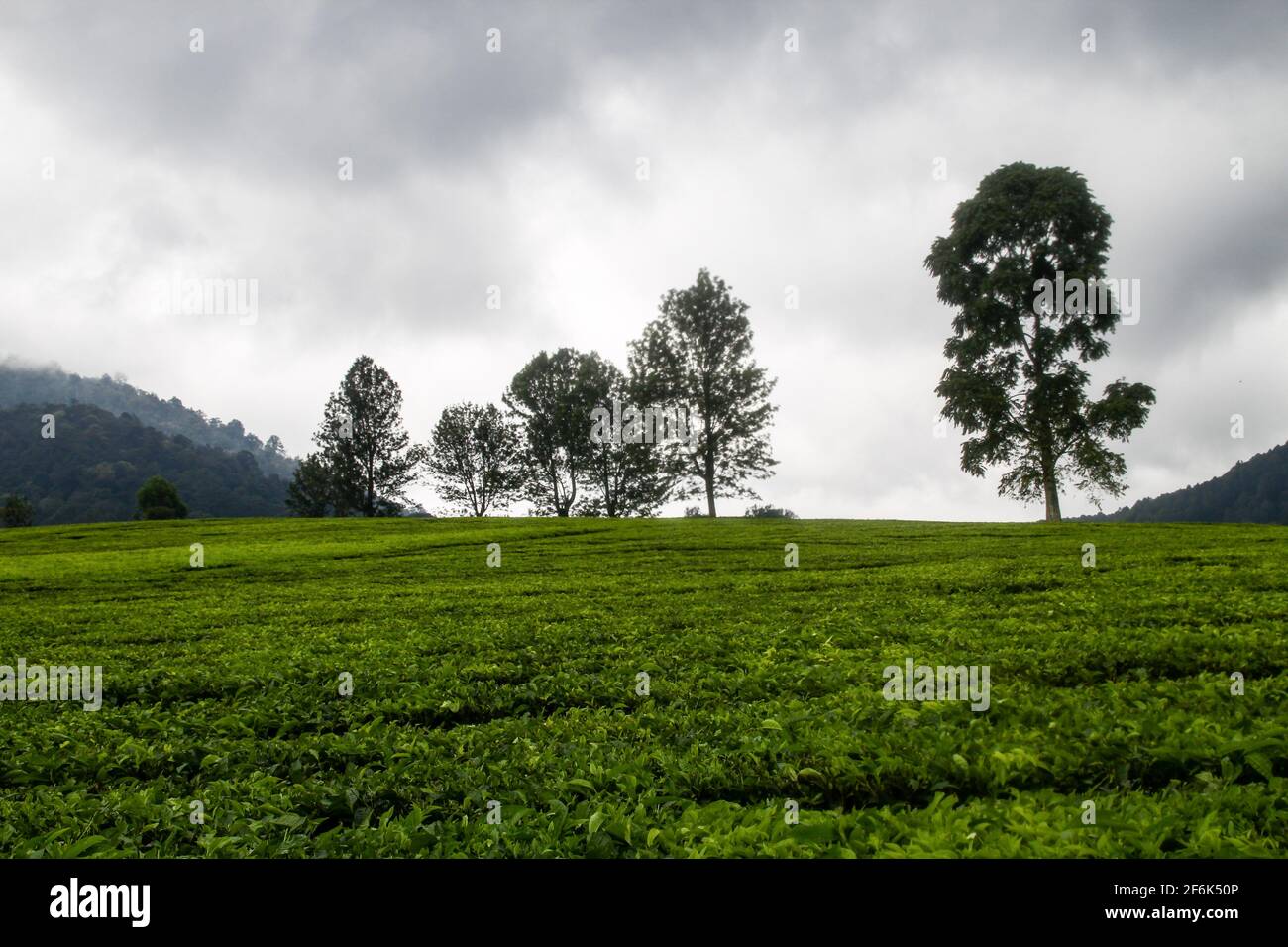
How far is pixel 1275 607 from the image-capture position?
378 inches

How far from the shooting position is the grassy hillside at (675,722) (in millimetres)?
4281

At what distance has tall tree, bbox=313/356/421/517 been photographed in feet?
213

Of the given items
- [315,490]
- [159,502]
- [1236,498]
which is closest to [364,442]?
[315,490]

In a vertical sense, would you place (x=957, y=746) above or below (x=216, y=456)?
below

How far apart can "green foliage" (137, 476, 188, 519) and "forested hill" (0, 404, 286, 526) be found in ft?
92.2

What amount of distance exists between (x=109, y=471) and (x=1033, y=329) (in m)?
123

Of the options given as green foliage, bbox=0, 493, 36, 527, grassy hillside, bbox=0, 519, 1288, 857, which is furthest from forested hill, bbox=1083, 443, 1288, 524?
green foliage, bbox=0, 493, 36, 527

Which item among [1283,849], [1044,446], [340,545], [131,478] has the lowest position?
[1283,849]

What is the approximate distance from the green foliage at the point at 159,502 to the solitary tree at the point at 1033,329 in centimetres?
6733

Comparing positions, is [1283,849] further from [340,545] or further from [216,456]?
[216,456]
